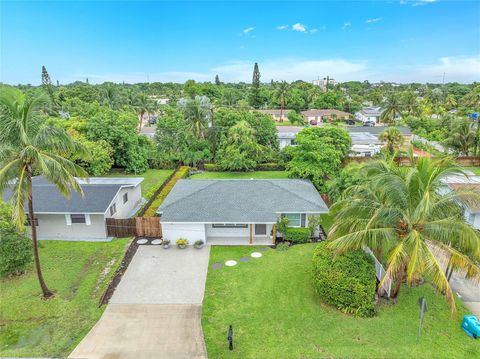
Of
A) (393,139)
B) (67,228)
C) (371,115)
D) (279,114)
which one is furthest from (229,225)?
(371,115)

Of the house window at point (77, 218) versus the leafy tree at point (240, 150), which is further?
the leafy tree at point (240, 150)

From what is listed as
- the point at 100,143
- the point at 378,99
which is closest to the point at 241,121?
the point at 100,143

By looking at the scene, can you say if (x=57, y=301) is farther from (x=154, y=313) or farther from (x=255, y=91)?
(x=255, y=91)

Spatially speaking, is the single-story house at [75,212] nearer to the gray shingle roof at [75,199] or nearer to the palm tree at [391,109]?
the gray shingle roof at [75,199]

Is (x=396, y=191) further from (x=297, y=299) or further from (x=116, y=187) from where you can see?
(x=116, y=187)

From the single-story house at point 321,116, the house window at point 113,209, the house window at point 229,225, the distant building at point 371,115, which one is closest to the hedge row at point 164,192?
the house window at point 113,209

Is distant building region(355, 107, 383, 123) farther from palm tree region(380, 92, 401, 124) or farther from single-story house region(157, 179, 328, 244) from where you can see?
single-story house region(157, 179, 328, 244)
